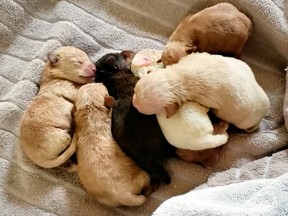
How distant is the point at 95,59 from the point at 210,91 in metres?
0.50

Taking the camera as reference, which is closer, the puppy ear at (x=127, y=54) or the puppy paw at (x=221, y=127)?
the puppy paw at (x=221, y=127)

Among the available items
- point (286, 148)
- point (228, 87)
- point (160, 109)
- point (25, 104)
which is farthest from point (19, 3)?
point (286, 148)

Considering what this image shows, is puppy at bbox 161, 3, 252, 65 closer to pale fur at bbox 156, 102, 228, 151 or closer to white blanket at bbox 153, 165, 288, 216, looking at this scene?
pale fur at bbox 156, 102, 228, 151

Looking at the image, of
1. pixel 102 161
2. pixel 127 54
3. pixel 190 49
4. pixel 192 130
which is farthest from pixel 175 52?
pixel 102 161

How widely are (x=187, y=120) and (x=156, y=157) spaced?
0.14m

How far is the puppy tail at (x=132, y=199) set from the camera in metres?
1.45

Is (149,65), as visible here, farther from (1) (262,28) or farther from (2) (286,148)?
(2) (286,148)

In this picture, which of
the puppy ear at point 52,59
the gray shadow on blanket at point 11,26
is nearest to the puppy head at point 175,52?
the puppy ear at point 52,59

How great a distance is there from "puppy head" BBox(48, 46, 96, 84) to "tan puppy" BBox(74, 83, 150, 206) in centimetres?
11

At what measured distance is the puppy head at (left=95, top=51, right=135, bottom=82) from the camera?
1.66 meters

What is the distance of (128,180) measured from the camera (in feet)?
4.83

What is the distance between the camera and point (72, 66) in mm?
1684

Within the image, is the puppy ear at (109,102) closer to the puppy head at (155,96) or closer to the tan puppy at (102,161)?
the tan puppy at (102,161)

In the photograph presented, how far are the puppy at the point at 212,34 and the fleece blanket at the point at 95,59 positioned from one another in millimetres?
86
